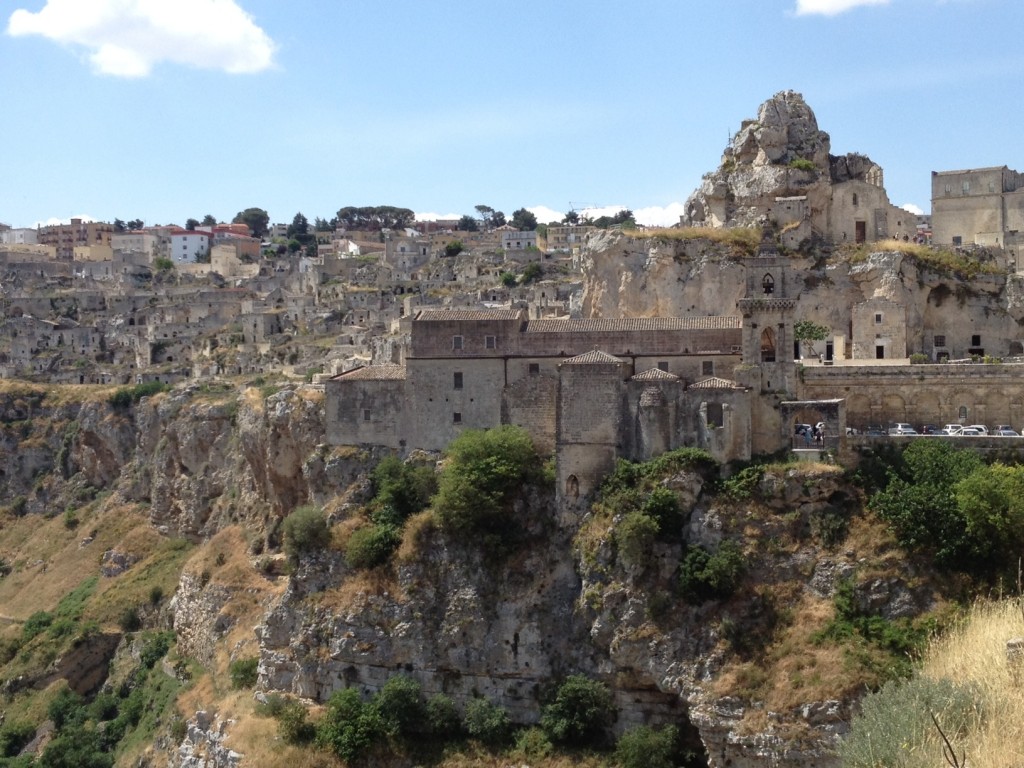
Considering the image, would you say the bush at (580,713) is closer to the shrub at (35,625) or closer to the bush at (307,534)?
the bush at (307,534)

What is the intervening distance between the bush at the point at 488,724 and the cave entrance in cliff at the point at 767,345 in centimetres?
1374

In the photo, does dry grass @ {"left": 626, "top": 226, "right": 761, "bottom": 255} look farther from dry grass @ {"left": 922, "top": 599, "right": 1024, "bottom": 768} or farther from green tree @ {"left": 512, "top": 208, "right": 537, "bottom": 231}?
green tree @ {"left": 512, "top": 208, "right": 537, "bottom": 231}

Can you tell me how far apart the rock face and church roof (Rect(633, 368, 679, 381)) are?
12.1 meters

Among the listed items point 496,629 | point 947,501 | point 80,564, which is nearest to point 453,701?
point 496,629

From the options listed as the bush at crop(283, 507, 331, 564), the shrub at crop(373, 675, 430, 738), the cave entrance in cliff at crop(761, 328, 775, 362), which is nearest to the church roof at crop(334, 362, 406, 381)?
the bush at crop(283, 507, 331, 564)

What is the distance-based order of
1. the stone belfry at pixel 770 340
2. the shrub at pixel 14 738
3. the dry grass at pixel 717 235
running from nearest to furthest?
the stone belfry at pixel 770 340 < the dry grass at pixel 717 235 < the shrub at pixel 14 738

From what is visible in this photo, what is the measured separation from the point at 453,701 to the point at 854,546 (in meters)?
13.1

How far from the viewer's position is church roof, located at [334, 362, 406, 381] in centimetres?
3881

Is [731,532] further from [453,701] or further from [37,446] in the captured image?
[37,446]

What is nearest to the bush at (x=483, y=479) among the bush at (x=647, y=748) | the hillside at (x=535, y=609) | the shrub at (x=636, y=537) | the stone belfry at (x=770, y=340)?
the hillside at (x=535, y=609)

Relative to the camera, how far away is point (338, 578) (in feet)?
121

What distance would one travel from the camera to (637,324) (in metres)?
37.2

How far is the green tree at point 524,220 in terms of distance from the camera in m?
120

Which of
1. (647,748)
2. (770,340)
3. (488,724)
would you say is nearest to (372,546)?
(488,724)
